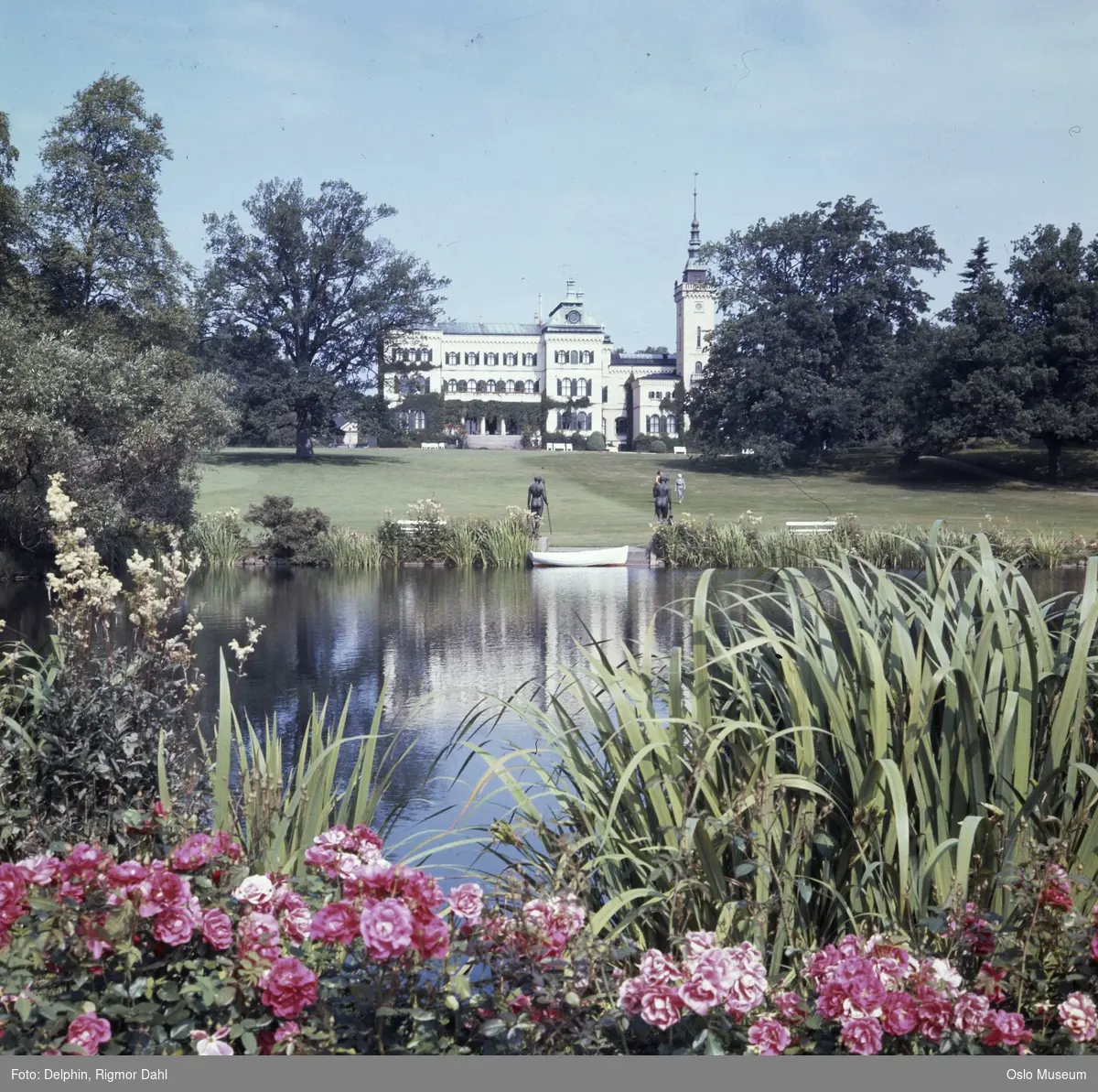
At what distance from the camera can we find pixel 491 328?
86812 millimetres

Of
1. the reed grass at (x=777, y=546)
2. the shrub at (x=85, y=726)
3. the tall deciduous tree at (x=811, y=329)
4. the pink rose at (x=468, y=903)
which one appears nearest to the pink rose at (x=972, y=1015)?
the pink rose at (x=468, y=903)

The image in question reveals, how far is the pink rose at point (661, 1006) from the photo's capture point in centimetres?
179

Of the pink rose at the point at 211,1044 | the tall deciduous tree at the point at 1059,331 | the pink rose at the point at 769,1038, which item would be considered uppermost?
the tall deciduous tree at the point at 1059,331

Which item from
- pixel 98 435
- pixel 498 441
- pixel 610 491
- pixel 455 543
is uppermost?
pixel 498 441

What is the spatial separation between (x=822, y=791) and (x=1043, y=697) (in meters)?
0.67

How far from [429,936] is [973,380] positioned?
111ft

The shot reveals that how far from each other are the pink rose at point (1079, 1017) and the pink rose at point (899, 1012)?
25 centimetres

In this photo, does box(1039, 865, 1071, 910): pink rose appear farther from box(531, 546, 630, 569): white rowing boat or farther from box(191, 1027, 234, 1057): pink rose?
box(531, 546, 630, 569): white rowing boat

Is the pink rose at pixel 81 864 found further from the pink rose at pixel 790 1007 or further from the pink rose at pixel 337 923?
the pink rose at pixel 790 1007

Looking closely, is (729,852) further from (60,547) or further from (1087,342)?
(1087,342)

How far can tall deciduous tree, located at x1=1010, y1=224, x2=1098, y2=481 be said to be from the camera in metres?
31.8

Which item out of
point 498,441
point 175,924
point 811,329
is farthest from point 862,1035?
point 498,441

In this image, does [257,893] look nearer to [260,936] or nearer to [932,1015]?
[260,936]
